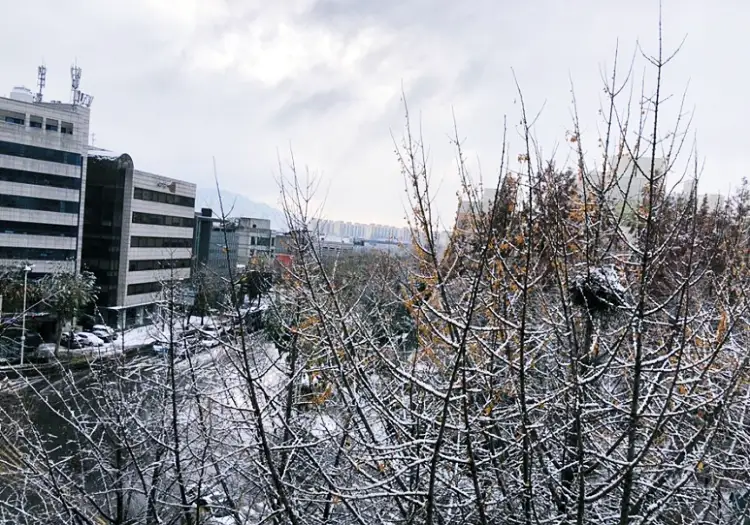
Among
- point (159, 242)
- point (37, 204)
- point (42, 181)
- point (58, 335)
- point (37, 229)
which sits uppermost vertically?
point (42, 181)

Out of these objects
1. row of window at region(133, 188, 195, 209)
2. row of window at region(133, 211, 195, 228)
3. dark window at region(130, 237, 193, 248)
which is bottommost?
dark window at region(130, 237, 193, 248)

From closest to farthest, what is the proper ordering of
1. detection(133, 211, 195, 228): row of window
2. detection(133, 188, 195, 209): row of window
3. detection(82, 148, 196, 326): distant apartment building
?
detection(82, 148, 196, 326): distant apartment building
detection(133, 188, 195, 209): row of window
detection(133, 211, 195, 228): row of window

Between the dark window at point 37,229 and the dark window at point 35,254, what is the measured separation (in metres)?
0.78

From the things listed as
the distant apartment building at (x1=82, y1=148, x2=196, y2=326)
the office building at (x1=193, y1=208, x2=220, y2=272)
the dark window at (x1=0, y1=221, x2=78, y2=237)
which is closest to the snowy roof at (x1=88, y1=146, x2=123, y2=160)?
the distant apartment building at (x1=82, y1=148, x2=196, y2=326)

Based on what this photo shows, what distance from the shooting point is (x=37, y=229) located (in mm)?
24250

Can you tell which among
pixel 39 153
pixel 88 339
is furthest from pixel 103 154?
pixel 88 339

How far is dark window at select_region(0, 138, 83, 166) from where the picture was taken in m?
23.2

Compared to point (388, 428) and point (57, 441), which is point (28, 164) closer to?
point (57, 441)

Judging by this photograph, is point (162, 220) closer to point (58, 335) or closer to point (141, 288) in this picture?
point (141, 288)

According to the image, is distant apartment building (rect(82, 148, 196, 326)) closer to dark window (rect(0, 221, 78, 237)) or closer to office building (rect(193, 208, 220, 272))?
dark window (rect(0, 221, 78, 237))

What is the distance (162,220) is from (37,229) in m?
6.62

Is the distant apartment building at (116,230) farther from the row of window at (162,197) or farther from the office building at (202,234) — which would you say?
the office building at (202,234)

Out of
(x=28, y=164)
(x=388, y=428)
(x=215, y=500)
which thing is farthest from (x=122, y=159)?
(x=388, y=428)

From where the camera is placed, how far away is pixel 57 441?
1070cm
